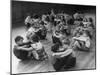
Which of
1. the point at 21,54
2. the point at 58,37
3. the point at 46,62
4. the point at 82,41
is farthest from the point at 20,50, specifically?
the point at 82,41

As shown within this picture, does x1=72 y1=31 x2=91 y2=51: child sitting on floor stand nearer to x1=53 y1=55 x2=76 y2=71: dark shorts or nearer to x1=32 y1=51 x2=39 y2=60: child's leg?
x1=53 y1=55 x2=76 y2=71: dark shorts

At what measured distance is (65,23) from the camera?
2.20 meters

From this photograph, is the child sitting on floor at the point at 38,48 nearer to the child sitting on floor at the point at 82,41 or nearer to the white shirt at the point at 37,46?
the white shirt at the point at 37,46

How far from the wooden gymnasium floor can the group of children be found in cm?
5

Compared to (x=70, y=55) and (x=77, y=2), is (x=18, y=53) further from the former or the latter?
(x=77, y=2)

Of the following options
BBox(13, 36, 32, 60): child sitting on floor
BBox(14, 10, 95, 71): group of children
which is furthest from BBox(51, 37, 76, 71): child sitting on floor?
BBox(13, 36, 32, 60): child sitting on floor

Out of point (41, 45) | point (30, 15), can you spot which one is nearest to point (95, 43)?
point (41, 45)

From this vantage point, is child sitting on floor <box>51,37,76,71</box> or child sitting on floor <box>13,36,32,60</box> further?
child sitting on floor <box>51,37,76,71</box>

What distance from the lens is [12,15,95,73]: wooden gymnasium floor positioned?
2018 mm

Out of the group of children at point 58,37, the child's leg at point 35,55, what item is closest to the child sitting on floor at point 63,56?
the group of children at point 58,37

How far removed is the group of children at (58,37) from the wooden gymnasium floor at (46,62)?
0.05m

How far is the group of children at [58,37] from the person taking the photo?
206 centimetres

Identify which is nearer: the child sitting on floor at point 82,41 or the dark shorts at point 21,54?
the dark shorts at point 21,54

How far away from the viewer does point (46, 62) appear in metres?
2.11
